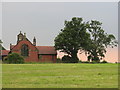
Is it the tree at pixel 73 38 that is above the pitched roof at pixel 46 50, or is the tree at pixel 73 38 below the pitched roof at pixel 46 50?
above

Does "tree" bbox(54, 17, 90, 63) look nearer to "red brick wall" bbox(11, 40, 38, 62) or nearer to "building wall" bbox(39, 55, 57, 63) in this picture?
"building wall" bbox(39, 55, 57, 63)

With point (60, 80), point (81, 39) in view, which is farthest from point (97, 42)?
point (60, 80)

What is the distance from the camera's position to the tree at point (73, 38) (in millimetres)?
81625

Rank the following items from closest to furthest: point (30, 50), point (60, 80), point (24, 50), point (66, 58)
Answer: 1. point (60, 80)
2. point (66, 58)
3. point (30, 50)
4. point (24, 50)

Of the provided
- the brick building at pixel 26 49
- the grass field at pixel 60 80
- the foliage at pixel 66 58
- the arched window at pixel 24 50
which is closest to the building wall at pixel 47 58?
the brick building at pixel 26 49

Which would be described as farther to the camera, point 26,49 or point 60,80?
point 26,49

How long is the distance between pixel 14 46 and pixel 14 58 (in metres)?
17.1

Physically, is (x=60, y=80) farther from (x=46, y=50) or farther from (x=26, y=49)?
(x=46, y=50)

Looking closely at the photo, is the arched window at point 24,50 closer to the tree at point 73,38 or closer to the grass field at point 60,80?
the tree at point 73,38

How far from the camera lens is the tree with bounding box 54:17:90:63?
81625 mm

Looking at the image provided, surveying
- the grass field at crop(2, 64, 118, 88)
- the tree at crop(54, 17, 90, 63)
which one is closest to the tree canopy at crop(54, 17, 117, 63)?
the tree at crop(54, 17, 90, 63)

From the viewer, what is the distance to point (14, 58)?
6862 cm

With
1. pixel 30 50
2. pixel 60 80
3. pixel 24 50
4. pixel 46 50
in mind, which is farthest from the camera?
pixel 46 50

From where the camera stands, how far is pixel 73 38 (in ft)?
274
